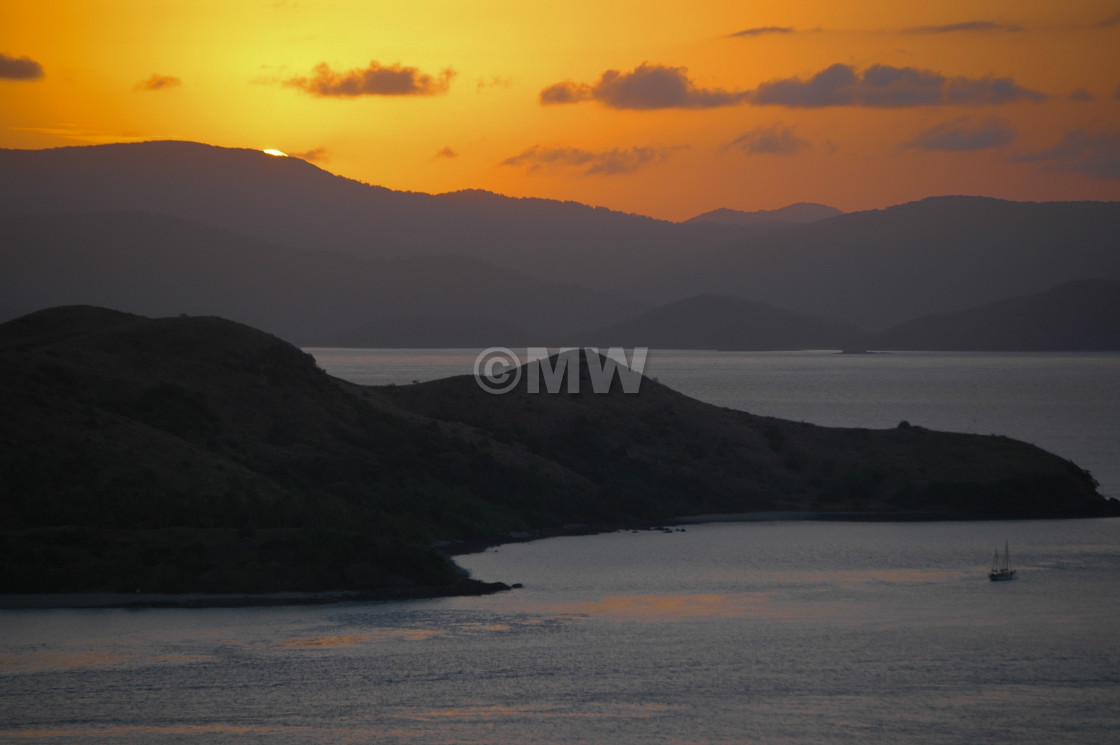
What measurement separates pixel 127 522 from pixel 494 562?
721 inches

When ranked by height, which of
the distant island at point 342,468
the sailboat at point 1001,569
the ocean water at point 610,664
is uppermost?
the distant island at point 342,468

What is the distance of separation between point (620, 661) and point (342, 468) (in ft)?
103

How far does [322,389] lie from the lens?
8438cm

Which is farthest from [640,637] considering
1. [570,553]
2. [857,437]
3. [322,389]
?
[857,437]

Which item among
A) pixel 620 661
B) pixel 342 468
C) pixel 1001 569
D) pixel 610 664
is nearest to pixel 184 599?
pixel 610 664

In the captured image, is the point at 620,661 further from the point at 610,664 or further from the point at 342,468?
the point at 342,468

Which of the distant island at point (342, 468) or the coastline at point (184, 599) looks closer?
the coastline at point (184, 599)

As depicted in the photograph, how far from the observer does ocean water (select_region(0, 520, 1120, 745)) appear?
3831 centimetres

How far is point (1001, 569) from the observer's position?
63625 millimetres

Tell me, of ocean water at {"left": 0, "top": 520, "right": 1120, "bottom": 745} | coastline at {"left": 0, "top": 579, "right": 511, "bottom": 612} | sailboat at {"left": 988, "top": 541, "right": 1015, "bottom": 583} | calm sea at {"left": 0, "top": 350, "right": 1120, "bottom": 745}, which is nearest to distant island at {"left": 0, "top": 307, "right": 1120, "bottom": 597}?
coastline at {"left": 0, "top": 579, "right": 511, "bottom": 612}

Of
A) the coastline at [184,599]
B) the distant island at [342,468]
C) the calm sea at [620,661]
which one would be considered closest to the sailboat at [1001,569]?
the calm sea at [620,661]

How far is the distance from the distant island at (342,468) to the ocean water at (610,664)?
11.5 ft

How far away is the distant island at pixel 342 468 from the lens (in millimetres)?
54688

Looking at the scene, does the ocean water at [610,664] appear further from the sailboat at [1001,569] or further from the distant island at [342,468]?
the distant island at [342,468]
